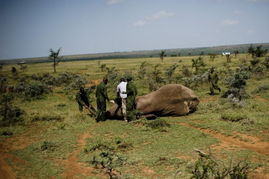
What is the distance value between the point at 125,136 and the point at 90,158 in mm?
2596

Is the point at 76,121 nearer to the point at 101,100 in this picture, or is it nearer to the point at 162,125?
the point at 101,100

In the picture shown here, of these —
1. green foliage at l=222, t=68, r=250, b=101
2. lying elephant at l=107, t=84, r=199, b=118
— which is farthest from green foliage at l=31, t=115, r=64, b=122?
green foliage at l=222, t=68, r=250, b=101

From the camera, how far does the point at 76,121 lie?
44.1ft

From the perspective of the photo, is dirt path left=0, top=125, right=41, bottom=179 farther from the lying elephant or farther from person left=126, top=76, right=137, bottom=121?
person left=126, top=76, right=137, bottom=121

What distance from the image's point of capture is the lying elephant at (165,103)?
1330 centimetres

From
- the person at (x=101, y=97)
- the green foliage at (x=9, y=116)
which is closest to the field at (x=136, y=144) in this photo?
the green foliage at (x=9, y=116)

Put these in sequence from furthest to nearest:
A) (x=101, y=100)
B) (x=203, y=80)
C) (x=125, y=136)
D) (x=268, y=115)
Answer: (x=203, y=80) < (x=101, y=100) < (x=268, y=115) < (x=125, y=136)

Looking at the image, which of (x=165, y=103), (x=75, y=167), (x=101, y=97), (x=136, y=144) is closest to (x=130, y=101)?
(x=101, y=97)

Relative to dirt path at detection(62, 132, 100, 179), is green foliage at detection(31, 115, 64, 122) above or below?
above

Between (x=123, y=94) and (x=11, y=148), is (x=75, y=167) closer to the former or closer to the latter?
(x=11, y=148)

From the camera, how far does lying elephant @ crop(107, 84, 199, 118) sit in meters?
13.3

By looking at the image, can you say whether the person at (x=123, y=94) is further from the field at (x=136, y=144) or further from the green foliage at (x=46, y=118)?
the green foliage at (x=46, y=118)

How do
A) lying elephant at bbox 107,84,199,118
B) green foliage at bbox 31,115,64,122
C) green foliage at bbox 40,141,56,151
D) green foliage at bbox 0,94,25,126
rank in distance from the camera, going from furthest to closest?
green foliage at bbox 31,115,64,122
green foliage at bbox 0,94,25,126
lying elephant at bbox 107,84,199,118
green foliage at bbox 40,141,56,151

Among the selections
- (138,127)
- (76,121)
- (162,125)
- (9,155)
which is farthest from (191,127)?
(9,155)
